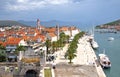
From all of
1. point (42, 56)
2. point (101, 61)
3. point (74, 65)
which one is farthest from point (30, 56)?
point (101, 61)

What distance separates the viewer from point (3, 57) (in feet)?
158

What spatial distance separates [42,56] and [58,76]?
6.20 meters

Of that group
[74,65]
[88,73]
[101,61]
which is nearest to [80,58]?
[101,61]

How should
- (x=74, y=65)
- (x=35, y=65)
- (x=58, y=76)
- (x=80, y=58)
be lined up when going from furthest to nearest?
(x=80, y=58), (x=74, y=65), (x=35, y=65), (x=58, y=76)

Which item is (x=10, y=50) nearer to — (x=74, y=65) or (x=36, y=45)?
(x=36, y=45)

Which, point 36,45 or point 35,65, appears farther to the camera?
point 36,45

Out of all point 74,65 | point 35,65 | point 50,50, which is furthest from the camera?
point 50,50

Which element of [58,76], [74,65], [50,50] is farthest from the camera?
[50,50]

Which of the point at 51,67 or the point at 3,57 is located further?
the point at 3,57

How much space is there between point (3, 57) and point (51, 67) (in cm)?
837

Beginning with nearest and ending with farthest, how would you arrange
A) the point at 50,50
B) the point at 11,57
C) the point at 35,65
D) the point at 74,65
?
the point at 35,65, the point at 74,65, the point at 11,57, the point at 50,50

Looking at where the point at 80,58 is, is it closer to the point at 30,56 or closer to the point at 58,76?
the point at 30,56

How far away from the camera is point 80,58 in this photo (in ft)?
178

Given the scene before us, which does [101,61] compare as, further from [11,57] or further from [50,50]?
[11,57]
